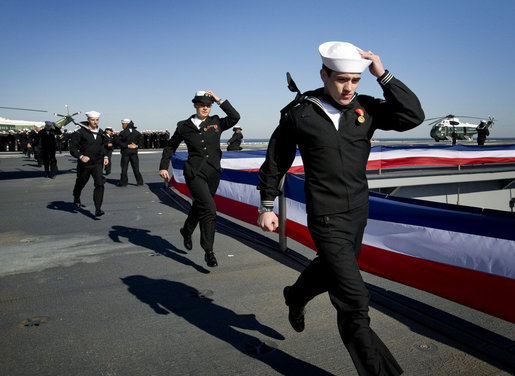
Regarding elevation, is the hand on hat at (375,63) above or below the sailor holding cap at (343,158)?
above

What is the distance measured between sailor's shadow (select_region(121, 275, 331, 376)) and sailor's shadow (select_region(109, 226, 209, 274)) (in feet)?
2.13

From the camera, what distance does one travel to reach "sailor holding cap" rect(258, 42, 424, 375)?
2.14m

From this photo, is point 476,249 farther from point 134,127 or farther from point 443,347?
point 134,127

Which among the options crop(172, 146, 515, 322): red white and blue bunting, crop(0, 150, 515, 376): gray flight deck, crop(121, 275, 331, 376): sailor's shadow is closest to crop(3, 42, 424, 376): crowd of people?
crop(121, 275, 331, 376): sailor's shadow

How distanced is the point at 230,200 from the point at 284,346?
447 cm

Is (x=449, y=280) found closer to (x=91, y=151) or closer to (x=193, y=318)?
(x=193, y=318)

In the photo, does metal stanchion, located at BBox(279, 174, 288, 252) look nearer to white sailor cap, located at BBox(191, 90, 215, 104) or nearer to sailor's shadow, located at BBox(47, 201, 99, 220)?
white sailor cap, located at BBox(191, 90, 215, 104)

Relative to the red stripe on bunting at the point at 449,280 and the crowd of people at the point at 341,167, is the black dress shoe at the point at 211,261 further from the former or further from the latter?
the crowd of people at the point at 341,167

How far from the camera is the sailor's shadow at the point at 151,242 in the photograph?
4.86 meters

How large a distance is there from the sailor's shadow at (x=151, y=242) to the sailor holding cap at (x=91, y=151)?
1.28 m

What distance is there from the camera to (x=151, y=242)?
18.7 feet

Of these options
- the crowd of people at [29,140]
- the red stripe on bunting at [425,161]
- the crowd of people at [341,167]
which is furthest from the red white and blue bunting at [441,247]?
the crowd of people at [29,140]

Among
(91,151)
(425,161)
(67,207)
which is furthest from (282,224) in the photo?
(425,161)

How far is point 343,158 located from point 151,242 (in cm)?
412
